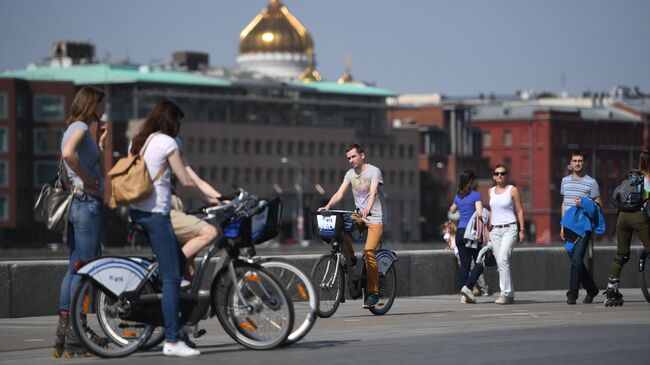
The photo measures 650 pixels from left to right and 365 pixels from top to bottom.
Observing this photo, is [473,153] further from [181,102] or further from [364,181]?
[364,181]

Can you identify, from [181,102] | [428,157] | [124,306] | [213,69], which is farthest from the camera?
[428,157]

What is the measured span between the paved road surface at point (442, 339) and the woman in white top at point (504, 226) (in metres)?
0.80

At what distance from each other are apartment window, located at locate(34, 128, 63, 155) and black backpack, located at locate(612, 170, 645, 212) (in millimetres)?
109893

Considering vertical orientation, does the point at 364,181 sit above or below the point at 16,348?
above

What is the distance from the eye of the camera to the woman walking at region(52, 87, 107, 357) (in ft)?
47.3

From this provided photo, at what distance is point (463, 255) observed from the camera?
22297 millimetres

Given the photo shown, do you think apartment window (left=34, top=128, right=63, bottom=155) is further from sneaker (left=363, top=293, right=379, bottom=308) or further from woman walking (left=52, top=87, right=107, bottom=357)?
woman walking (left=52, top=87, right=107, bottom=357)

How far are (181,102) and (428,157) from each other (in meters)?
36.6

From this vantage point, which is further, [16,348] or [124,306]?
[16,348]

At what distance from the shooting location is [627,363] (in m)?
13.2

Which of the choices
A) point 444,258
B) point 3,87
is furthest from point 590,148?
point 444,258

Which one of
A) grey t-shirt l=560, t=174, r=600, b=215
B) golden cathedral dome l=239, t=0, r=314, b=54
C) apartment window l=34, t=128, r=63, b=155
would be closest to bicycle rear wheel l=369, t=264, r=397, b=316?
grey t-shirt l=560, t=174, r=600, b=215

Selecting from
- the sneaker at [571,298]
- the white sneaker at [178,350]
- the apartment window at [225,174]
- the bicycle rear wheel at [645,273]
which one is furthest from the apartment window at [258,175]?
the white sneaker at [178,350]

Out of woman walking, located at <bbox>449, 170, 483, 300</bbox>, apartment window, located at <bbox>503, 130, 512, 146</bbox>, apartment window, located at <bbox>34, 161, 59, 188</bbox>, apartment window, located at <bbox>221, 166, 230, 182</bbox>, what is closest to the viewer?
woman walking, located at <bbox>449, 170, 483, 300</bbox>
